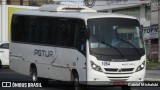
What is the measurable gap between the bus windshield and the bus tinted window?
588mm

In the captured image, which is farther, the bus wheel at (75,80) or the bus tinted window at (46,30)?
the bus tinted window at (46,30)

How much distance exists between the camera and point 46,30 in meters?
20.1

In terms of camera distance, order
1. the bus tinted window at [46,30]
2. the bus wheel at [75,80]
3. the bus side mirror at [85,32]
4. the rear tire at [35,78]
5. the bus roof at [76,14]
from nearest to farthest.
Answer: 1. the bus side mirror at [85,32]
2. the bus wheel at [75,80]
3. the bus roof at [76,14]
4. the bus tinted window at [46,30]
5. the rear tire at [35,78]

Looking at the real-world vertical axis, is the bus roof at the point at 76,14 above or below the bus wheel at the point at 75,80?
above

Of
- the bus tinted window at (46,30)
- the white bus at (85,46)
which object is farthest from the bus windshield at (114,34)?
the bus tinted window at (46,30)

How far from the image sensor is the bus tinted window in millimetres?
18406

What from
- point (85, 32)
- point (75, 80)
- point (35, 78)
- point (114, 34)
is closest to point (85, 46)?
point (85, 32)

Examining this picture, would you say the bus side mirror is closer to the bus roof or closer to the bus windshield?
the bus windshield

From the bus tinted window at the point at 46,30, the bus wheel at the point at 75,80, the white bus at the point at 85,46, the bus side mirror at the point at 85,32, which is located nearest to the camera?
the white bus at the point at 85,46

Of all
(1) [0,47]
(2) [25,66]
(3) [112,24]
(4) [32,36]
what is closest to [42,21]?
(4) [32,36]

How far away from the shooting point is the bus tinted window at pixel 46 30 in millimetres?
18406

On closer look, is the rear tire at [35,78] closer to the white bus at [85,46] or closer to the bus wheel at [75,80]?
the white bus at [85,46]

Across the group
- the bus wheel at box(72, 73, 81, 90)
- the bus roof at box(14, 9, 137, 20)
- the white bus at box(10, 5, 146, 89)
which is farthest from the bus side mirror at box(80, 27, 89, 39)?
the bus wheel at box(72, 73, 81, 90)

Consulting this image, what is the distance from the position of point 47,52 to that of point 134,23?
372cm
